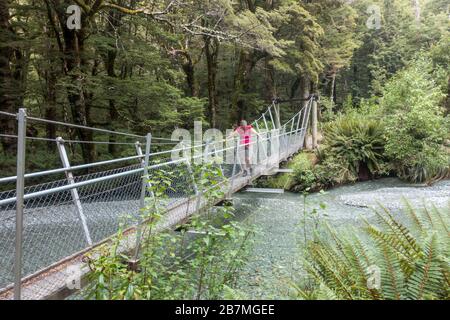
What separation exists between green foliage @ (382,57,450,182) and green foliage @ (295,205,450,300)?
279 inches

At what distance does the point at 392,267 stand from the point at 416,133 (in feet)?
26.4

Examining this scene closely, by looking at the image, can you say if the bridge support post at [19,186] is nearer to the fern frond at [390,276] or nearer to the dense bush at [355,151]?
the fern frond at [390,276]

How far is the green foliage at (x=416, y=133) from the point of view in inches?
330

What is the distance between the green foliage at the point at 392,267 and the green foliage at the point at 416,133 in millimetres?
7082

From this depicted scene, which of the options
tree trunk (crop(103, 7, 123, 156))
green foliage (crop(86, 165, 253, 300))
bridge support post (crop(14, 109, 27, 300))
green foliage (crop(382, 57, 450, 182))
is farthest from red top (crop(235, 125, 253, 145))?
green foliage (crop(382, 57, 450, 182))

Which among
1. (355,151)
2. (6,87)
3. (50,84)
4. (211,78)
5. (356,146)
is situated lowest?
(355,151)

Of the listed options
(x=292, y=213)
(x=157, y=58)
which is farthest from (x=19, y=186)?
(x=157, y=58)

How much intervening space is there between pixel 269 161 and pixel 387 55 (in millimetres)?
11527

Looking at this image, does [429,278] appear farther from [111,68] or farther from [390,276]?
[111,68]

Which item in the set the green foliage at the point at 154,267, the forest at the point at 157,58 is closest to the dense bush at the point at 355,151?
the forest at the point at 157,58

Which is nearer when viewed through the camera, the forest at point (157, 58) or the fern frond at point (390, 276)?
the fern frond at point (390, 276)

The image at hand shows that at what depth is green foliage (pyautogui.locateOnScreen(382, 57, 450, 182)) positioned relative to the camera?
838 centimetres

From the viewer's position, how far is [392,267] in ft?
5.31
